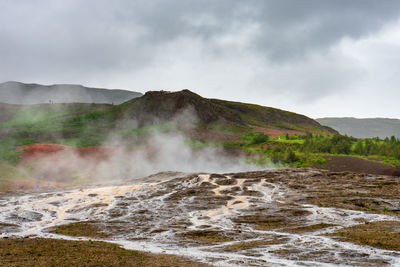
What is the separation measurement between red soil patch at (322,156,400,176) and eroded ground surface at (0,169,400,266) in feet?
26.5

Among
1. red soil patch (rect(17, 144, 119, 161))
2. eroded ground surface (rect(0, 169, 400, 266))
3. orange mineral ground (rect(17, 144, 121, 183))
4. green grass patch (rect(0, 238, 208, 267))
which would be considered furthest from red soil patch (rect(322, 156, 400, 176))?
red soil patch (rect(17, 144, 119, 161))

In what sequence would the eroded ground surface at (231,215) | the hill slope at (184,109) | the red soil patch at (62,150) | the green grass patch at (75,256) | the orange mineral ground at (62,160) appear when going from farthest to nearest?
the hill slope at (184,109) → the red soil patch at (62,150) → the orange mineral ground at (62,160) → the eroded ground surface at (231,215) → the green grass patch at (75,256)

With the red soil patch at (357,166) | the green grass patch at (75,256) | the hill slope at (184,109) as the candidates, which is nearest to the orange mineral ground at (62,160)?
the hill slope at (184,109)

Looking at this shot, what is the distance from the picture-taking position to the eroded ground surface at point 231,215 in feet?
55.3

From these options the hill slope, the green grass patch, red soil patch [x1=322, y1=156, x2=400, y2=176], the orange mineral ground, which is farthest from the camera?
the hill slope

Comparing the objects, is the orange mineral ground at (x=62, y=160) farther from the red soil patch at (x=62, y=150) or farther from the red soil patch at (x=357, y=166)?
the red soil patch at (x=357, y=166)

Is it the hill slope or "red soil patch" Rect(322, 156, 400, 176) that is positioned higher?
the hill slope

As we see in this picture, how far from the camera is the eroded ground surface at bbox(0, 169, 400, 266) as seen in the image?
1684 centimetres

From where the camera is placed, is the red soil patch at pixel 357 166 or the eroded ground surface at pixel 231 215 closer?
the eroded ground surface at pixel 231 215

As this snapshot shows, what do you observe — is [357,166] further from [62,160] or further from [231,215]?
[62,160]

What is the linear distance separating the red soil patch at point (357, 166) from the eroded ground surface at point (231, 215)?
8.09 meters

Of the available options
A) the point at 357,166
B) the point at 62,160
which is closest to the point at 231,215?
the point at 357,166

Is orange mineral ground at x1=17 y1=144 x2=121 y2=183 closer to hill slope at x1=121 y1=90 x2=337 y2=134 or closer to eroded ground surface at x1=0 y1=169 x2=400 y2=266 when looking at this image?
eroded ground surface at x1=0 y1=169 x2=400 y2=266

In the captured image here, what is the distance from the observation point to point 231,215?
2773 centimetres
